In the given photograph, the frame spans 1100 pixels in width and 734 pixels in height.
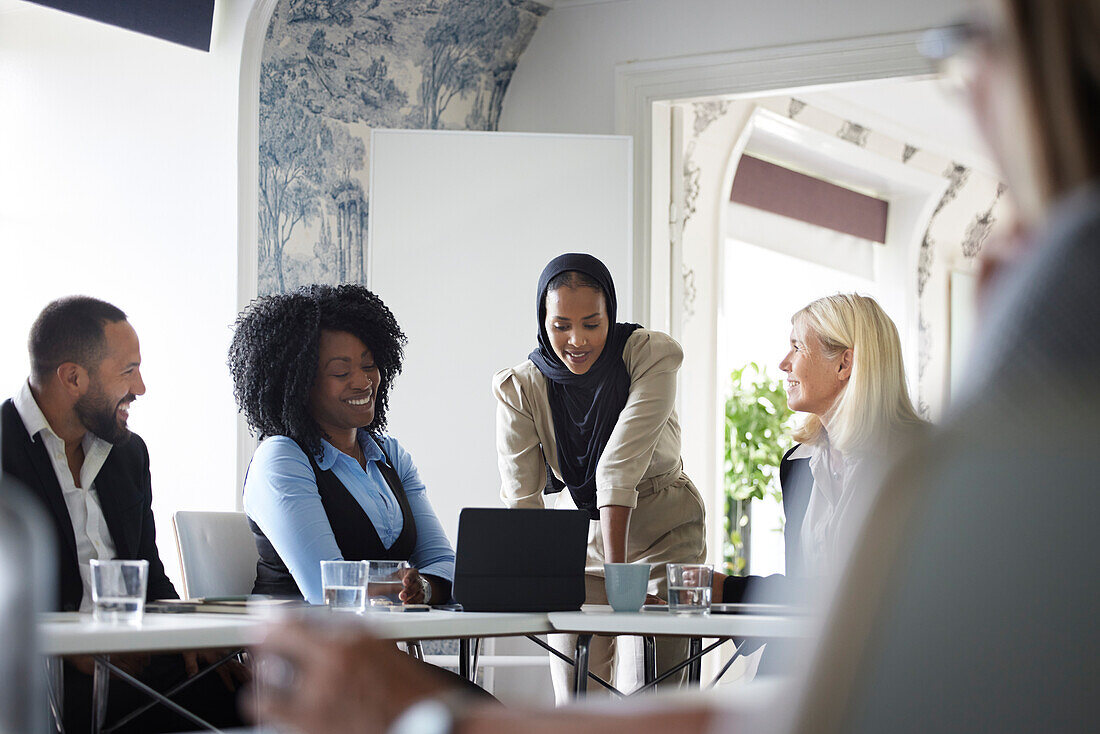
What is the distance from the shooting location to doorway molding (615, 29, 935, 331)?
400 centimetres

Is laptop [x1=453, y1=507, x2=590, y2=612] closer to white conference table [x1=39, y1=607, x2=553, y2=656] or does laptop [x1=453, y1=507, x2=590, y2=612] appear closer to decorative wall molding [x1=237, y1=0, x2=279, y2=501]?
white conference table [x1=39, y1=607, x2=553, y2=656]

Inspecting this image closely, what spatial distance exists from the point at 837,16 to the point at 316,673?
3.75 metres

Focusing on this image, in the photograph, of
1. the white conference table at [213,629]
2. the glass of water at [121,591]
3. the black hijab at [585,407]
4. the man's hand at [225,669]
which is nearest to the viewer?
the white conference table at [213,629]

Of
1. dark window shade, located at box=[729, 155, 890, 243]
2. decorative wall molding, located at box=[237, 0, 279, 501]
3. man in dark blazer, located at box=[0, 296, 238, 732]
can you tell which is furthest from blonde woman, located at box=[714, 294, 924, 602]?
dark window shade, located at box=[729, 155, 890, 243]

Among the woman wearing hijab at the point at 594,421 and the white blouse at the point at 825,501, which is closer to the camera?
the white blouse at the point at 825,501

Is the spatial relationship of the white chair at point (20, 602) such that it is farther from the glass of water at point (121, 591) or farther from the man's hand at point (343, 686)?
the glass of water at point (121, 591)

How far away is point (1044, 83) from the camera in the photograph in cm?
50

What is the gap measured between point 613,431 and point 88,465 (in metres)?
1.16

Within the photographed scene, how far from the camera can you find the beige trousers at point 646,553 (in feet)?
9.23

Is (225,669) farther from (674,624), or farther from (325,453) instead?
(674,624)

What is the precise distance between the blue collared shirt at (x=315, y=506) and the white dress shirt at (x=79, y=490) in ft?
0.89

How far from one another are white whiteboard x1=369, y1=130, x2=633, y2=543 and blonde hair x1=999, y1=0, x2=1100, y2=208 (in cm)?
357

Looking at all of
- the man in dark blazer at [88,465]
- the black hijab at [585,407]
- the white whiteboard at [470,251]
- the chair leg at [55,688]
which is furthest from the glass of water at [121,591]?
the white whiteboard at [470,251]

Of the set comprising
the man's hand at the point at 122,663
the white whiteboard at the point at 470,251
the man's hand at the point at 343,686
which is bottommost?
the man's hand at the point at 122,663
